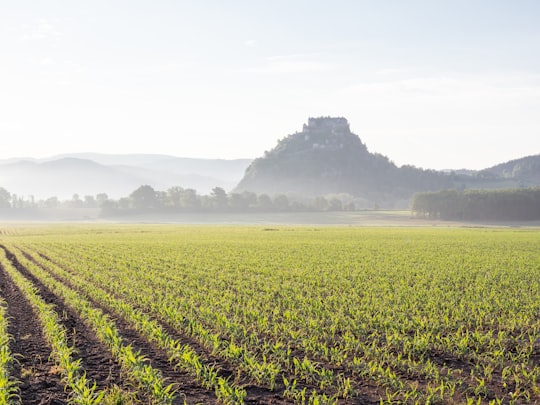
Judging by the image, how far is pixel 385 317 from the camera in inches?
618

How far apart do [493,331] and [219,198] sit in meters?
174

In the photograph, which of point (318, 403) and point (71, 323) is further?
point (71, 323)

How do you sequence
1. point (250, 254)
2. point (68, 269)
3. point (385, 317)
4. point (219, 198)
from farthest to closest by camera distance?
point (219, 198), point (250, 254), point (68, 269), point (385, 317)

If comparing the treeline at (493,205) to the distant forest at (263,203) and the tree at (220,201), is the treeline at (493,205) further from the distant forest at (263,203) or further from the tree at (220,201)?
the tree at (220,201)

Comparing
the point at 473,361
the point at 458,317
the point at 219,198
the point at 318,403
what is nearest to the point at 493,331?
the point at 458,317

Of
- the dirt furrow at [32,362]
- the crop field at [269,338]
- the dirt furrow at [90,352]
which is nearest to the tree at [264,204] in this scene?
the crop field at [269,338]

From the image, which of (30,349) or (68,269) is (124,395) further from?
(68,269)

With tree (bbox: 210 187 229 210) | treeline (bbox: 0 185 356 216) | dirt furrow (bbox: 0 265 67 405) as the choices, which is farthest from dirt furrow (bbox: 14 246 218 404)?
treeline (bbox: 0 185 356 216)

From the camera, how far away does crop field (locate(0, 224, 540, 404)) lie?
9734mm

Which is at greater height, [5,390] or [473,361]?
[5,390]

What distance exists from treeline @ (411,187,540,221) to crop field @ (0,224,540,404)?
122215 millimetres

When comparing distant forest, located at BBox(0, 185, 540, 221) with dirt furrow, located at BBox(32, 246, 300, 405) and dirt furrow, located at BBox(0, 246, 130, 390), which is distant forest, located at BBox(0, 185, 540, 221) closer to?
dirt furrow, located at BBox(32, 246, 300, 405)

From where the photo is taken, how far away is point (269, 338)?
13555 mm

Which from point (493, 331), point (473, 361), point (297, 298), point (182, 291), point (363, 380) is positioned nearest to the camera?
point (363, 380)
